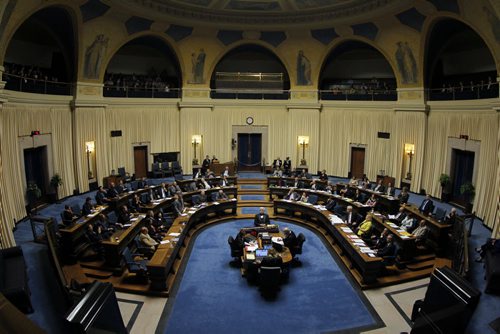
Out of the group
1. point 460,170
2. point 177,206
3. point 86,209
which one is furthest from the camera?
point 460,170

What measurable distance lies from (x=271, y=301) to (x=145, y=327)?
2.89m

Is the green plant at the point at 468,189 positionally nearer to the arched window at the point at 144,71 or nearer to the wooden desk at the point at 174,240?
the wooden desk at the point at 174,240

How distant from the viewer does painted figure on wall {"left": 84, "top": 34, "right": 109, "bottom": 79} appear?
1642cm

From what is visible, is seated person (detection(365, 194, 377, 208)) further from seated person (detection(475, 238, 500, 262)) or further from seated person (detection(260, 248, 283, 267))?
seated person (detection(260, 248, 283, 267))

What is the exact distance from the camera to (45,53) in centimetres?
1727

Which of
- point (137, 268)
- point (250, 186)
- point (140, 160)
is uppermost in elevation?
point (140, 160)

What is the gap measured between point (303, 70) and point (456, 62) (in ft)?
25.3

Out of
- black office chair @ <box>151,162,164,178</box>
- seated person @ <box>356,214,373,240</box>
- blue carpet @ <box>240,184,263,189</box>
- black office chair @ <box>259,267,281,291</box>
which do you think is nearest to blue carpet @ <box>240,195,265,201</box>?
blue carpet @ <box>240,184,263,189</box>

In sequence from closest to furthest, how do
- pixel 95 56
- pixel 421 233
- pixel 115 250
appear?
pixel 115 250, pixel 421 233, pixel 95 56

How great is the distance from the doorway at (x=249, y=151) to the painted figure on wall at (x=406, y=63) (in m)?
8.63

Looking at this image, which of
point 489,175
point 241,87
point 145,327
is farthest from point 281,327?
point 241,87

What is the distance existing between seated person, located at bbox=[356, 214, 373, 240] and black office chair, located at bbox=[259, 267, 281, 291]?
3.92 metres

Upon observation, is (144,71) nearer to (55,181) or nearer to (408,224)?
(55,181)

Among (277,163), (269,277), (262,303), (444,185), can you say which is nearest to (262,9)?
(277,163)
